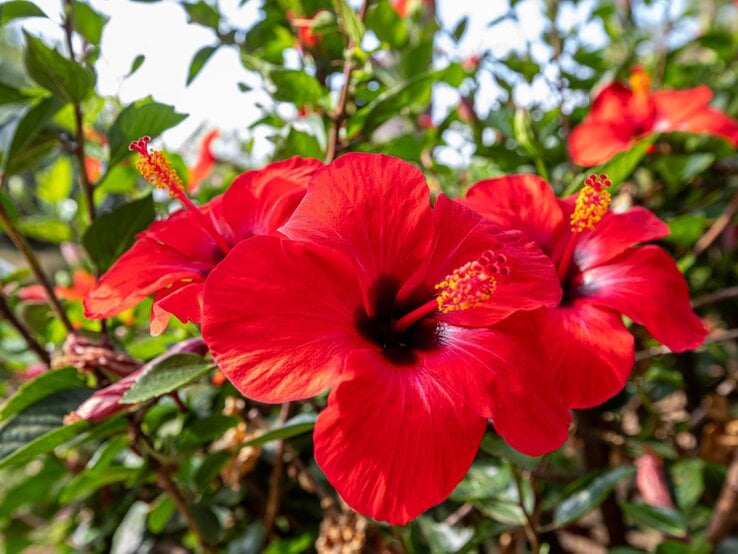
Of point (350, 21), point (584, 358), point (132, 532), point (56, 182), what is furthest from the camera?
point (56, 182)

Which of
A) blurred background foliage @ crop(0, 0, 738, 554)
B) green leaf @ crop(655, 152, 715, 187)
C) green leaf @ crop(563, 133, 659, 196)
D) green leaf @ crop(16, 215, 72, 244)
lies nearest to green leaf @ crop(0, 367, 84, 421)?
blurred background foliage @ crop(0, 0, 738, 554)

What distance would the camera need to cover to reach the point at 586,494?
0.99 meters

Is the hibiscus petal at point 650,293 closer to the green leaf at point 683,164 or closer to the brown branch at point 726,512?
the brown branch at point 726,512

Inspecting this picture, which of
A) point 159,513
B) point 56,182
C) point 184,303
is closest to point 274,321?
point 184,303

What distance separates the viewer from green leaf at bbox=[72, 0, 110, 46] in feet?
3.62

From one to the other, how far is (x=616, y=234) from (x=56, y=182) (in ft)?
5.11

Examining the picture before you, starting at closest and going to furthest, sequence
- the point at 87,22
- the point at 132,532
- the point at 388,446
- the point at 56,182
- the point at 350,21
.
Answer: the point at 388,446
the point at 350,21
the point at 87,22
the point at 132,532
the point at 56,182

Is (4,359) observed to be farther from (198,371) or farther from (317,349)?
(317,349)

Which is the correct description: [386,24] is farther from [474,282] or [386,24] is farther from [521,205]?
[474,282]

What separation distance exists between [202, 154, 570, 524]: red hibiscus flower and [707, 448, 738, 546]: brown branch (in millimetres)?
690

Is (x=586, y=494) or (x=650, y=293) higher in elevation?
(x=650, y=293)

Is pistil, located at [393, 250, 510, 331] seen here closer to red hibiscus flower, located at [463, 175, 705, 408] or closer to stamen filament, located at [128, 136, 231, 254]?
red hibiscus flower, located at [463, 175, 705, 408]

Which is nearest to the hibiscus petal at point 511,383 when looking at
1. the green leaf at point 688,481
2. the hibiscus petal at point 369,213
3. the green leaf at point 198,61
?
the hibiscus petal at point 369,213

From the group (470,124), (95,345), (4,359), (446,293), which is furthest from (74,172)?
(446,293)
